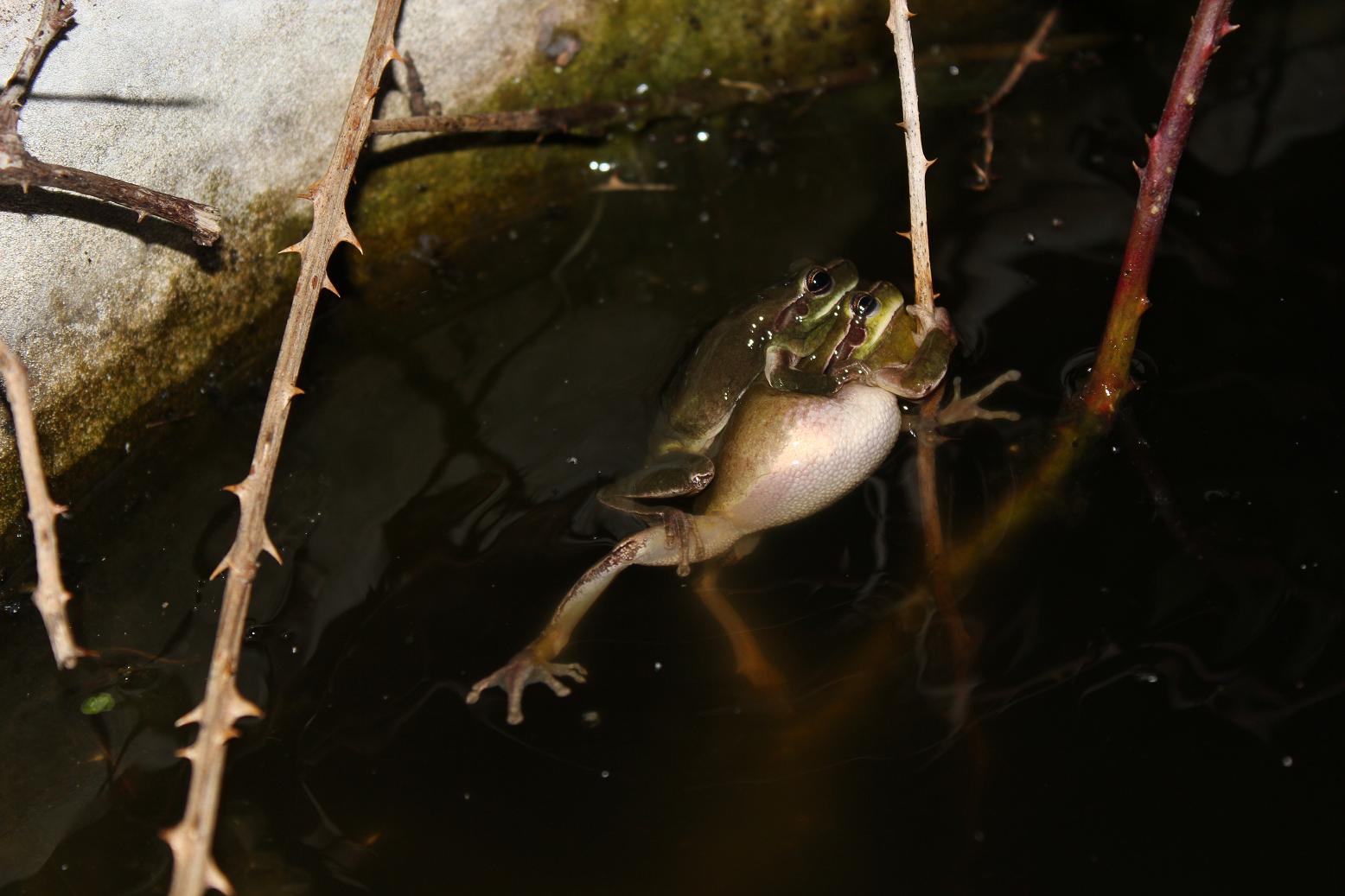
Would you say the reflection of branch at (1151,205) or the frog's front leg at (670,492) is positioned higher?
the reflection of branch at (1151,205)

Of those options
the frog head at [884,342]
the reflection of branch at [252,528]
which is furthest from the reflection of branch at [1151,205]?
the reflection of branch at [252,528]

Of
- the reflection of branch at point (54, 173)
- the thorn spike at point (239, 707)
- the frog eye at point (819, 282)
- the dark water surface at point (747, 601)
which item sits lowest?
the dark water surface at point (747, 601)

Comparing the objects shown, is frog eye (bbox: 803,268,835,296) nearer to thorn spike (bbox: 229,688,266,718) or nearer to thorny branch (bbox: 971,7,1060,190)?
thorny branch (bbox: 971,7,1060,190)

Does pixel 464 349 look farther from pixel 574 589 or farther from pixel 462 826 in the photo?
pixel 462 826

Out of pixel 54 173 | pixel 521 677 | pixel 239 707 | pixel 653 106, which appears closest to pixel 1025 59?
pixel 653 106

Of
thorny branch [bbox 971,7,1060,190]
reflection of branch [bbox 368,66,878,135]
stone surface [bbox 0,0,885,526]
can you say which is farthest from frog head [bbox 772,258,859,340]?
stone surface [bbox 0,0,885,526]

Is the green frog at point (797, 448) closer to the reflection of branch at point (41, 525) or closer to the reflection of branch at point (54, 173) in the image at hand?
the reflection of branch at point (41, 525)

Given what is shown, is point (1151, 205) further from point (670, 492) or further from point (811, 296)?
point (670, 492)
